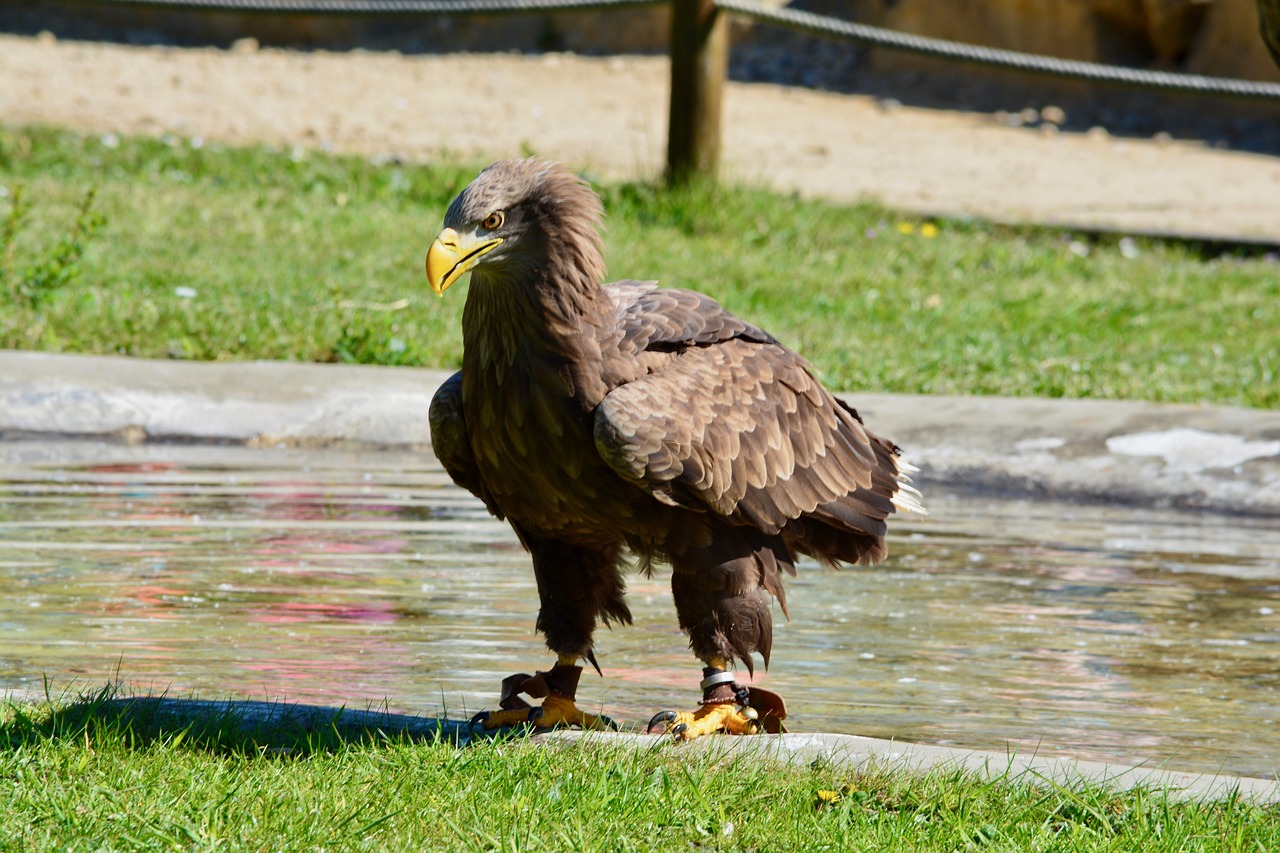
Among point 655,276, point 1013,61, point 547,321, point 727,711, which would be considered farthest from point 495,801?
point 1013,61

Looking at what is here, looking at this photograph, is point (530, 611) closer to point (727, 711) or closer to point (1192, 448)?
point (727, 711)

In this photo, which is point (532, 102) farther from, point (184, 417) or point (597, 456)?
point (597, 456)

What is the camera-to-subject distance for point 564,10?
33.2 ft

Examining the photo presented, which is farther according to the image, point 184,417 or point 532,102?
point 532,102

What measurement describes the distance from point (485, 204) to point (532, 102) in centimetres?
1254

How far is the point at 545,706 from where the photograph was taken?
3.75m

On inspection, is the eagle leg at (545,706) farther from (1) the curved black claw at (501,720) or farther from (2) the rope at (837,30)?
(2) the rope at (837,30)

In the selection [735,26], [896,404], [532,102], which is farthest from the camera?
A: [735,26]

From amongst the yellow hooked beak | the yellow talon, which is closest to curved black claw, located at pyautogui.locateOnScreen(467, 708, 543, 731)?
the yellow talon

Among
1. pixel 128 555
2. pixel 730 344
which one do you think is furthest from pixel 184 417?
pixel 730 344

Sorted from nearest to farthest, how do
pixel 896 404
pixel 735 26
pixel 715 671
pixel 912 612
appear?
pixel 715 671 → pixel 912 612 → pixel 896 404 → pixel 735 26

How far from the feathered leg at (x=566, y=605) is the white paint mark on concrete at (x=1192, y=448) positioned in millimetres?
2849

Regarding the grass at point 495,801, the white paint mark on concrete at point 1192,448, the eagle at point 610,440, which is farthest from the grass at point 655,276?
the grass at point 495,801

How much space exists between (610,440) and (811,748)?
721mm
